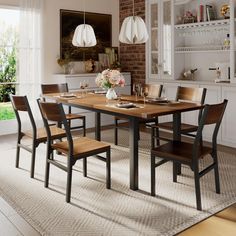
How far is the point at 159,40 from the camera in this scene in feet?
19.7

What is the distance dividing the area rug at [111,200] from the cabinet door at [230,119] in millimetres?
828

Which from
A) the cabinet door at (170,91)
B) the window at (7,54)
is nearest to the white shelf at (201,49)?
the cabinet door at (170,91)

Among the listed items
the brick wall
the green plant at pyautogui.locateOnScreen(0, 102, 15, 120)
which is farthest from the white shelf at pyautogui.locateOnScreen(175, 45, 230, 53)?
the green plant at pyautogui.locateOnScreen(0, 102, 15, 120)

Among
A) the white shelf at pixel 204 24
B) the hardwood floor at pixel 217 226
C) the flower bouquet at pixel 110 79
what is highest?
the white shelf at pixel 204 24

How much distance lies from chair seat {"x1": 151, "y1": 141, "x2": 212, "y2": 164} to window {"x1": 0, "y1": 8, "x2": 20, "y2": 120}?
3.63m

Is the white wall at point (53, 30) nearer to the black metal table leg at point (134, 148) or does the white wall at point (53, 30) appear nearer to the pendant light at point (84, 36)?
the pendant light at point (84, 36)

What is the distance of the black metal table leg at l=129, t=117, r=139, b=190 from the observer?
327 cm

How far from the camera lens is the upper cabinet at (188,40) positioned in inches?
209

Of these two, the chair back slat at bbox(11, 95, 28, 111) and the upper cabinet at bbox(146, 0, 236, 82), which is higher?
the upper cabinet at bbox(146, 0, 236, 82)

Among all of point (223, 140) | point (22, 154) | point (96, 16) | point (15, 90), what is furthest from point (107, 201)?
point (96, 16)

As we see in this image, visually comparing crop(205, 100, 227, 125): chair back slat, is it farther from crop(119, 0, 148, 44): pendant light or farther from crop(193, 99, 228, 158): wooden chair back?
crop(119, 0, 148, 44): pendant light

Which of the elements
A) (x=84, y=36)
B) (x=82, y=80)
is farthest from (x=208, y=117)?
(x=82, y=80)

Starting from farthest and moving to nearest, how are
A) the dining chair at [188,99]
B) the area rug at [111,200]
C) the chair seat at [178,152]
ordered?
the dining chair at [188,99] → the chair seat at [178,152] → the area rug at [111,200]

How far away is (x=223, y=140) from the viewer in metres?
5.11
